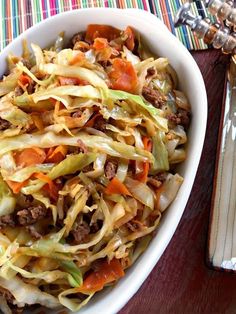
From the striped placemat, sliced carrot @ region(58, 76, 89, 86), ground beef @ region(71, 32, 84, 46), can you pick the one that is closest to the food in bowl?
sliced carrot @ region(58, 76, 89, 86)

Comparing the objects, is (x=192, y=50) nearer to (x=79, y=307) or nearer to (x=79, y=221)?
(x=79, y=221)

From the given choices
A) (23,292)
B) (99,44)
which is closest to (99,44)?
(99,44)

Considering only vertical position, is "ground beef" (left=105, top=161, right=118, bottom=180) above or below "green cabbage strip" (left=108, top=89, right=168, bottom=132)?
below

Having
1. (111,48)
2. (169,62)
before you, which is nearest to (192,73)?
(169,62)

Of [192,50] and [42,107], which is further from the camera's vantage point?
[192,50]

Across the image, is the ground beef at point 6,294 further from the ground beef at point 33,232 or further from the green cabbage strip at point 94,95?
the green cabbage strip at point 94,95

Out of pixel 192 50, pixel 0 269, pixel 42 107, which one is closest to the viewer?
pixel 0 269

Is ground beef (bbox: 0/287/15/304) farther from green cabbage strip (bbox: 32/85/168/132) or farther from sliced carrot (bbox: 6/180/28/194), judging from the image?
green cabbage strip (bbox: 32/85/168/132)

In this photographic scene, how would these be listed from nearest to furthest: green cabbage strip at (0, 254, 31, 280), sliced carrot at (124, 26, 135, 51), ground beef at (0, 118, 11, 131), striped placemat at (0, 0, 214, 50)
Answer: green cabbage strip at (0, 254, 31, 280)
ground beef at (0, 118, 11, 131)
sliced carrot at (124, 26, 135, 51)
striped placemat at (0, 0, 214, 50)

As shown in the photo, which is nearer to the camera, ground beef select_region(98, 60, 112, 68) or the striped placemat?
ground beef select_region(98, 60, 112, 68)
